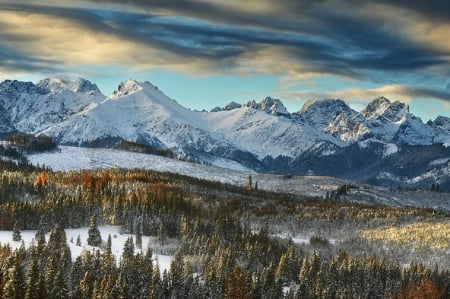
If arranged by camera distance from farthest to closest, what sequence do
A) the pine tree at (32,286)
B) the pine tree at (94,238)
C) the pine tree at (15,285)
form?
the pine tree at (94,238)
the pine tree at (32,286)
the pine tree at (15,285)

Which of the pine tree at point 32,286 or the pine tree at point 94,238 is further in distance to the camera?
the pine tree at point 94,238

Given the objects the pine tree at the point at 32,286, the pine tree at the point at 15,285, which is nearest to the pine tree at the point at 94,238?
the pine tree at the point at 15,285

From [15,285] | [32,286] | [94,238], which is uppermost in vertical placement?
[94,238]

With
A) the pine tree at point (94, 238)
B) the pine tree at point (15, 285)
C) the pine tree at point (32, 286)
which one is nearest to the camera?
the pine tree at point (15, 285)

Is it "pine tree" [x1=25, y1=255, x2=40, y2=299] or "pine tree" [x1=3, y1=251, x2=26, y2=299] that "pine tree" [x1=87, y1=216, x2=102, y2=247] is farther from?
"pine tree" [x1=25, y1=255, x2=40, y2=299]

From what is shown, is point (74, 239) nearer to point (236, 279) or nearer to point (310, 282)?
point (236, 279)

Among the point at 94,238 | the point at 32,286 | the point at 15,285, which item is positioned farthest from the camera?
the point at 94,238

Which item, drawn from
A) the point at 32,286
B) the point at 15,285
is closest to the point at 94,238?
the point at 32,286

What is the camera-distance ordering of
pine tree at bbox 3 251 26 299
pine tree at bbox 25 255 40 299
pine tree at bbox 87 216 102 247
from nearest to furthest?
pine tree at bbox 3 251 26 299 < pine tree at bbox 25 255 40 299 < pine tree at bbox 87 216 102 247

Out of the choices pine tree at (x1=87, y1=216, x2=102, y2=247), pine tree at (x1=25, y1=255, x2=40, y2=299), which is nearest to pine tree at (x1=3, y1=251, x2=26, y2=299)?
pine tree at (x1=25, y1=255, x2=40, y2=299)

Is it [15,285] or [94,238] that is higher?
[94,238]

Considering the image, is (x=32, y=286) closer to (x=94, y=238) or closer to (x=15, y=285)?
(x=15, y=285)

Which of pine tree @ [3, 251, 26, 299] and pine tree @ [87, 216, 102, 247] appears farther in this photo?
pine tree @ [87, 216, 102, 247]

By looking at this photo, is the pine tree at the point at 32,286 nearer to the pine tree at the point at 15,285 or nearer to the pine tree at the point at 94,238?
the pine tree at the point at 15,285
